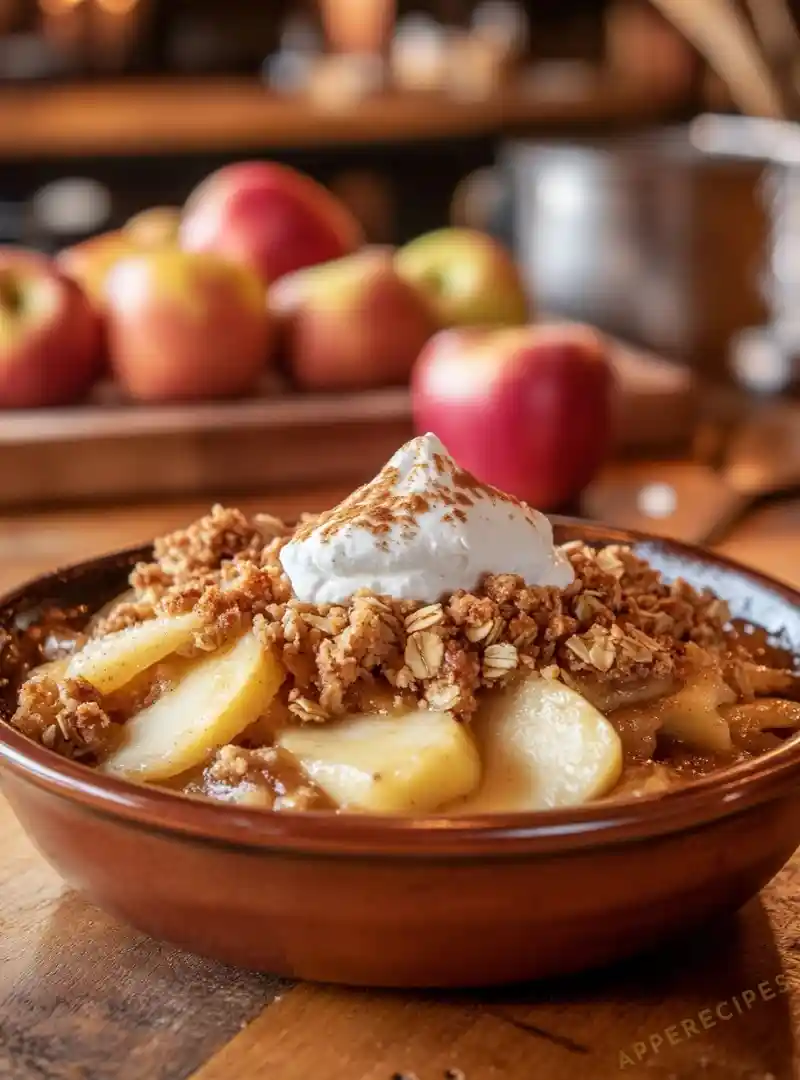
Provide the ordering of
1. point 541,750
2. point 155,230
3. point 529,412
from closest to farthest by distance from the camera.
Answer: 1. point 541,750
2. point 529,412
3. point 155,230

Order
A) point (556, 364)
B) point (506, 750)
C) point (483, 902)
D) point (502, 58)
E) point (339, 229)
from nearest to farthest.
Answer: point (483, 902) → point (506, 750) → point (556, 364) → point (339, 229) → point (502, 58)

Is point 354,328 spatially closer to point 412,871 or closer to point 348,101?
point 412,871

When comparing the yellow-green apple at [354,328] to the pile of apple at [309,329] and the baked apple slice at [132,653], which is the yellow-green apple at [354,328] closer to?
the pile of apple at [309,329]

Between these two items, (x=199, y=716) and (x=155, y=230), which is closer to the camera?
(x=199, y=716)

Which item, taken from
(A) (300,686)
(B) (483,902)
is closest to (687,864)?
(B) (483,902)

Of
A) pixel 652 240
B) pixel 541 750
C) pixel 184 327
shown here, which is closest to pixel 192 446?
pixel 184 327

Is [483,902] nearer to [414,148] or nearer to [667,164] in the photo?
[667,164]

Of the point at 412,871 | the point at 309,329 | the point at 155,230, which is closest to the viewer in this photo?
the point at 412,871
